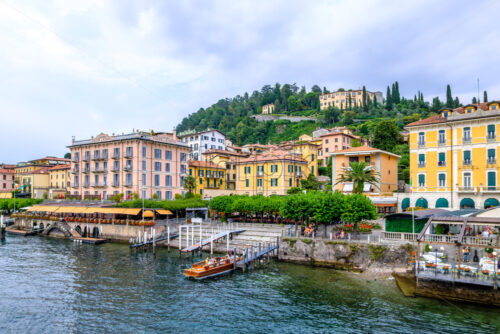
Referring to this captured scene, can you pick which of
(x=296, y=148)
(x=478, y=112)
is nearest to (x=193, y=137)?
(x=296, y=148)

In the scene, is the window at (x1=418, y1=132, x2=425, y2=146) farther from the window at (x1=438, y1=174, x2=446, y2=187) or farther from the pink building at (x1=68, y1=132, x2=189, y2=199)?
the pink building at (x1=68, y1=132, x2=189, y2=199)

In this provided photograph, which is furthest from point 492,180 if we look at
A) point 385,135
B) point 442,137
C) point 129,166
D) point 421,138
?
point 129,166

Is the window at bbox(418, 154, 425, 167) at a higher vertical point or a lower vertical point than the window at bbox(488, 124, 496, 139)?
lower

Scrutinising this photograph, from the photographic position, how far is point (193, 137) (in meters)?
112

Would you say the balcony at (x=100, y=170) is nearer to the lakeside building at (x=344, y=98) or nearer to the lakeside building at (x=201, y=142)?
the lakeside building at (x=201, y=142)

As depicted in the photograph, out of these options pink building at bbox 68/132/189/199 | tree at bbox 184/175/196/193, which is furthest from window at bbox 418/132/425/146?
pink building at bbox 68/132/189/199

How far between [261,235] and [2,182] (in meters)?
101

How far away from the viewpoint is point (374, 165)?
5850 cm

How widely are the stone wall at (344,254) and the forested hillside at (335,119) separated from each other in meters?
41.4

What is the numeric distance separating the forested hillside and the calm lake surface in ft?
163

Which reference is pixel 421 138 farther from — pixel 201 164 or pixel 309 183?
pixel 201 164

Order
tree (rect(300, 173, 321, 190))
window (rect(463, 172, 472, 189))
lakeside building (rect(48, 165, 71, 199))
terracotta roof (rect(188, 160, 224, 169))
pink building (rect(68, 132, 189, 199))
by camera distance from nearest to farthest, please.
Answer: window (rect(463, 172, 472, 189)), pink building (rect(68, 132, 189, 199)), tree (rect(300, 173, 321, 190)), terracotta roof (rect(188, 160, 224, 169)), lakeside building (rect(48, 165, 71, 199))

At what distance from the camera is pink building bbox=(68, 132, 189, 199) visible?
2475 inches

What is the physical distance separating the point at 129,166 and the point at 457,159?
5140 centimetres
